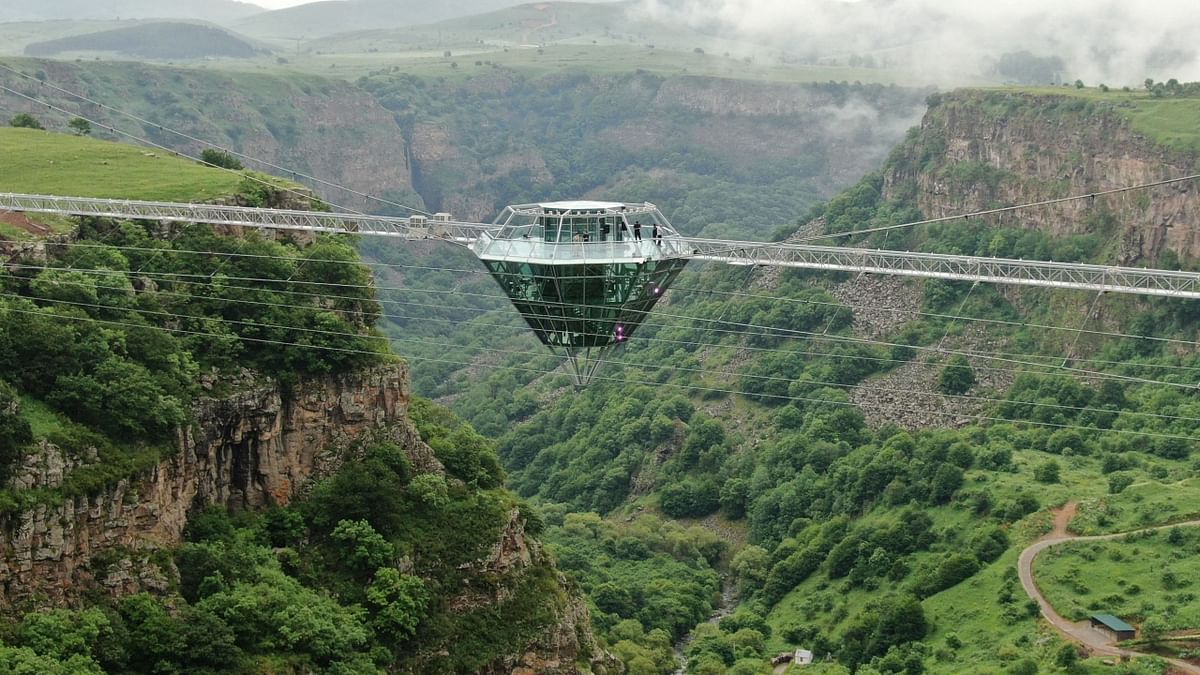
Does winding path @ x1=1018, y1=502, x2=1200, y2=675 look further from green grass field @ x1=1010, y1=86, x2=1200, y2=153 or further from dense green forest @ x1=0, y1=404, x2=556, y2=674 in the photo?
green grass field @ x1=1010, y1=86, x2=1200, y2=153

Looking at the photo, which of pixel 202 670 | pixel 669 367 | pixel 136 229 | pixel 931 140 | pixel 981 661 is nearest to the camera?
pixel 202 670

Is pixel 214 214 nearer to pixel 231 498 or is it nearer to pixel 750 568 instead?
pixel 231 498

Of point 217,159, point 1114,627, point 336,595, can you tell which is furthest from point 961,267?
point 217,159

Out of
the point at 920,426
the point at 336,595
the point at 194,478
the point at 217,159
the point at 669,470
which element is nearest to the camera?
the point at 194,478

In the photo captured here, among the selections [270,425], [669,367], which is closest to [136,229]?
[270,425]

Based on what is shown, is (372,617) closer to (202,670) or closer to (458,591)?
(458,591)

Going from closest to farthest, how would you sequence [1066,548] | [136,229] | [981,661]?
1. [136,229]
2. [981,661]
3. [1066,548]

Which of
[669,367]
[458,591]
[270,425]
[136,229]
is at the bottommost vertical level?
[669,367]

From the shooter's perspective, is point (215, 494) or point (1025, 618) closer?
point (215, 494)
